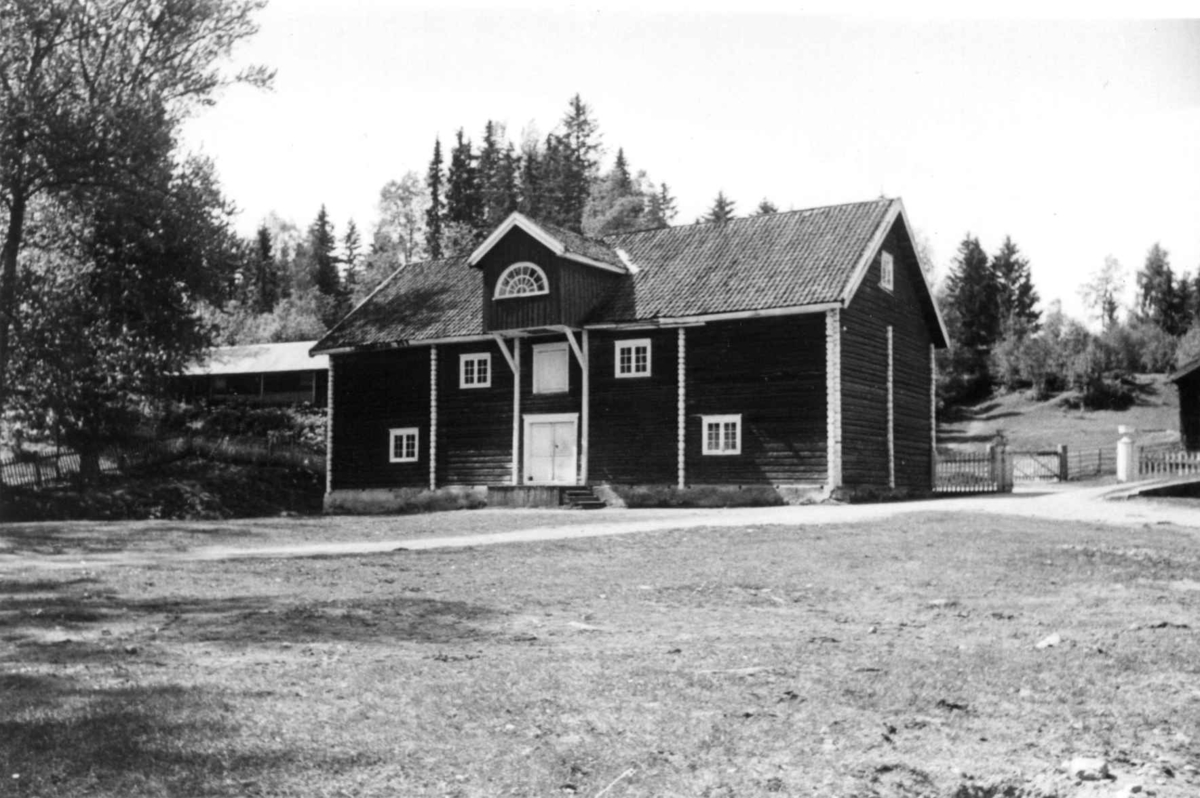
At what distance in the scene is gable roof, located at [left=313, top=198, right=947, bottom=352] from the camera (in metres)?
31.2

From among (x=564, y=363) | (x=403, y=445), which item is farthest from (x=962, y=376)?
(x=403, y=445)

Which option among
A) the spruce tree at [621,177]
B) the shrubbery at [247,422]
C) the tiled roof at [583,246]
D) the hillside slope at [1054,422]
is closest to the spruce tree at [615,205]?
the spruce tree at [621,177]

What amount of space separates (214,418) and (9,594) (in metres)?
48.1

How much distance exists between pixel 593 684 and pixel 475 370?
1137 inches

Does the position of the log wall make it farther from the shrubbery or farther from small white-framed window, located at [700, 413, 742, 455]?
the shrubbery

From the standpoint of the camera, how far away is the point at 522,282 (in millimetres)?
33969

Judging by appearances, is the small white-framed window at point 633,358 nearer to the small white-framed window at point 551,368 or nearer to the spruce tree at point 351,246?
the small white-framed window at point 551,368

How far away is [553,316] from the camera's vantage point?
108ft

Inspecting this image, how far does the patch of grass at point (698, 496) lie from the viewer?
30.6 meters

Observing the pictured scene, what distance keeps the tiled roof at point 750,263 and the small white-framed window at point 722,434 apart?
9.69 ft

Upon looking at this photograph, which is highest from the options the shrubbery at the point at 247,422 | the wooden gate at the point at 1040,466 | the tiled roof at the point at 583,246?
the tiled roof at the point at 583,246

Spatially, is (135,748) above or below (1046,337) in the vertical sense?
below

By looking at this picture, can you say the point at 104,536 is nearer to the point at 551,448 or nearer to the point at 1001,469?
the point at 551,448

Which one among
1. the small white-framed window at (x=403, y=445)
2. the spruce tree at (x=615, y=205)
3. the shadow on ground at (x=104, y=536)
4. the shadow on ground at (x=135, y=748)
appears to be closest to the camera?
the shadow on ground at (x=135, y=748)
